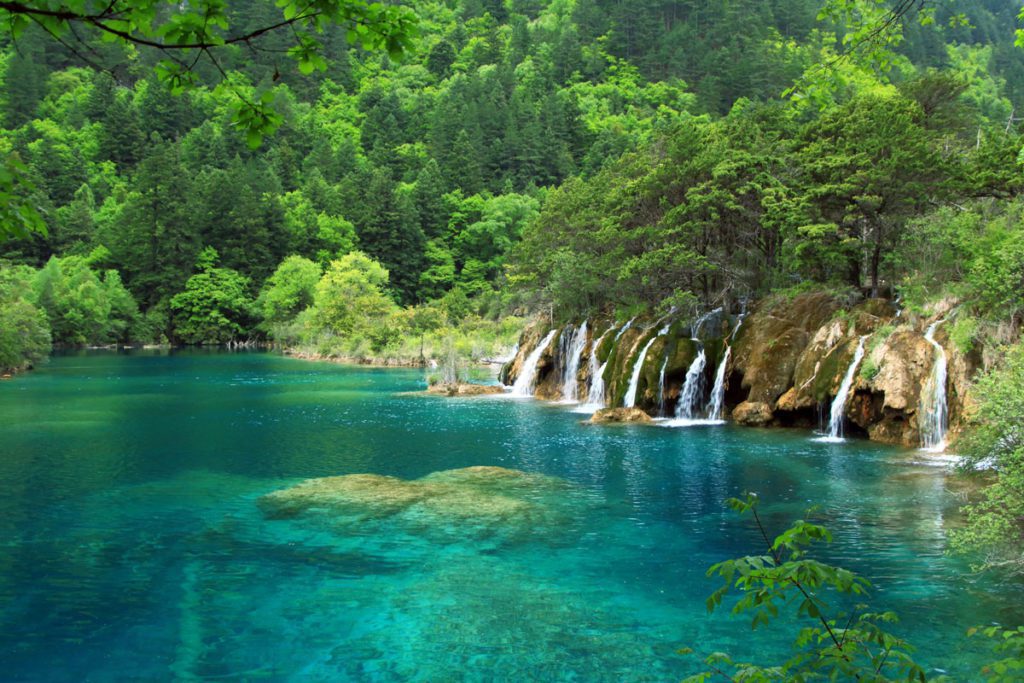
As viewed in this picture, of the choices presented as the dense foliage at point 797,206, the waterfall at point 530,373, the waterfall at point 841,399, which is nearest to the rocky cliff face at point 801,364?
the waterfall at point 841,399

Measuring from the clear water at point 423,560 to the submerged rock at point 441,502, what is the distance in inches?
12.7

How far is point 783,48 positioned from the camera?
114062 mm

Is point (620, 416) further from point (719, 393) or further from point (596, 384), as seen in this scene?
point (596, 384)

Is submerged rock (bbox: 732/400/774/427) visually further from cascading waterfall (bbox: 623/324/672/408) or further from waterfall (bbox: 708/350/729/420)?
cascading waterfall (bbox: 623/324/672/408)

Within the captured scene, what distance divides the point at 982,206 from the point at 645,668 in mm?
24405

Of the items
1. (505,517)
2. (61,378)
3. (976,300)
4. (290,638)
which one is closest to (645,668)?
(290,638)

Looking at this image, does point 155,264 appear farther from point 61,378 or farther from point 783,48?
point 783,48

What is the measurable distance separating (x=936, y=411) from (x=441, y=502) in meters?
14.9

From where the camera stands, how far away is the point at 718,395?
96.9 ft

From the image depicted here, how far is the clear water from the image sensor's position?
30.2ft

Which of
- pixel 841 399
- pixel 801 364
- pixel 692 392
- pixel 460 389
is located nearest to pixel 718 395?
pixel 692 392

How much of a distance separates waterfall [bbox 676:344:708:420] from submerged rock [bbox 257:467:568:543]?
1246 centimetres

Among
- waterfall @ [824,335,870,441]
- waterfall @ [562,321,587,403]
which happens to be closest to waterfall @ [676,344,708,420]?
waterfall @ [824,335,870,441]

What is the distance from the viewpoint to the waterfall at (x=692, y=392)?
29953 mm
